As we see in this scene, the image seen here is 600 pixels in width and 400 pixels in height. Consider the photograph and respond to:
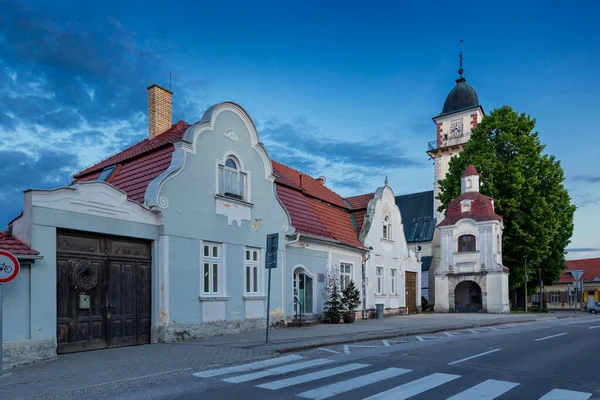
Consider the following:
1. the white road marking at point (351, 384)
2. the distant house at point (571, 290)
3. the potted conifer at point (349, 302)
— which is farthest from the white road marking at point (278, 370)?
the distant house at point (571, 290)

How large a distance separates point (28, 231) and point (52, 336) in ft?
7.69

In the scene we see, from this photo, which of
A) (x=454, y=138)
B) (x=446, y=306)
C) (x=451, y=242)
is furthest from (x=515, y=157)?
(x=454, y=138)

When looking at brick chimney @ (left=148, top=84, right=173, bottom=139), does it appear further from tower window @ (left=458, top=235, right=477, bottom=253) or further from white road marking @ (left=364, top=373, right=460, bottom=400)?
tower window @ (left=458, top=235, right=477, bottom=253)

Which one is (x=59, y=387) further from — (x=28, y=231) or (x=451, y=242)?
(x=451, y=242)

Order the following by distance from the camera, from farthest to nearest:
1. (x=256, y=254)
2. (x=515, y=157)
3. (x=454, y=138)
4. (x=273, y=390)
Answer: (x=454, y=138)
(x=515, y=157)
(x=256, y=254)
(x=273, y=390)

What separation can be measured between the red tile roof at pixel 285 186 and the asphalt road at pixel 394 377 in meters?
7.26

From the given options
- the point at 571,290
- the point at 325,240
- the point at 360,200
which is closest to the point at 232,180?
the point at 325,240

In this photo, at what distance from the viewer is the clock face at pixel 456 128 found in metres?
52.7

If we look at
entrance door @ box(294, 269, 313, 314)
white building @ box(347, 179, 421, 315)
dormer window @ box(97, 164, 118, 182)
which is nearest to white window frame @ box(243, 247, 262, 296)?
entrance door @ box(294, 269, 313, 314)

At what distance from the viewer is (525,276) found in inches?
1407

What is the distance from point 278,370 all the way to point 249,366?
2.41ft

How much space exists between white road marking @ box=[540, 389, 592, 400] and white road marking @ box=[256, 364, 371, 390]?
3329mm

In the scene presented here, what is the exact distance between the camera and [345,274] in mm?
23516

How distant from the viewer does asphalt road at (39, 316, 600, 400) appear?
295 inches
